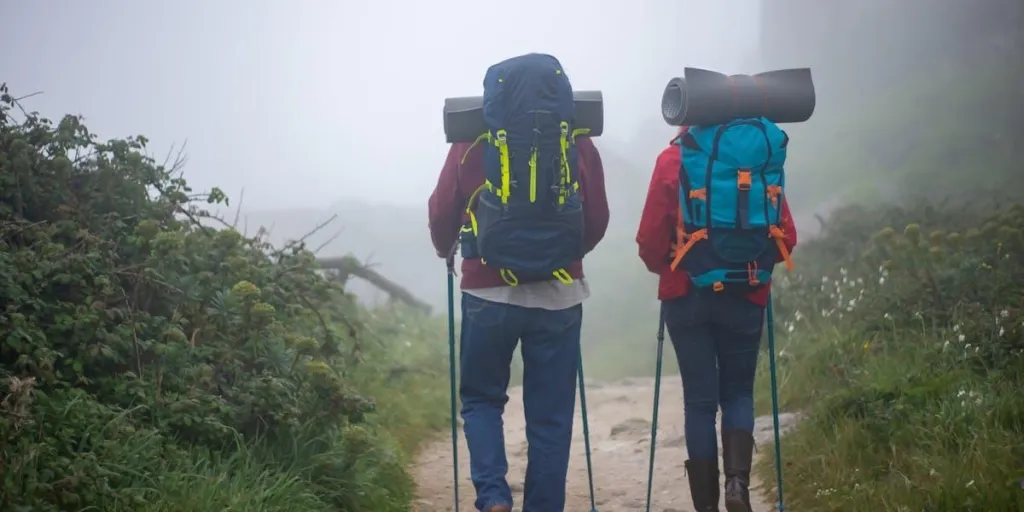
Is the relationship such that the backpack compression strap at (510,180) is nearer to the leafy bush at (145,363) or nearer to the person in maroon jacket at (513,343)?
the person in maroon jacket at (513,343)

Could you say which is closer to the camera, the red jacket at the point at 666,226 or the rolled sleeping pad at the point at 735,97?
the rolled sleeping pad at the point at 735,97

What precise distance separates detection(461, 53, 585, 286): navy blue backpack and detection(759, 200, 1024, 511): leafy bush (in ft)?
6.91

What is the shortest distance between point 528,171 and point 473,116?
1.37 feet

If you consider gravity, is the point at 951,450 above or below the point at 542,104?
below

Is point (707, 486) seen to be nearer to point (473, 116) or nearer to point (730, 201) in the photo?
point (730, 201)

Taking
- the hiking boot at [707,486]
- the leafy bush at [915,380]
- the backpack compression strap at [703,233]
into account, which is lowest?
the hiking boot at [707,486]

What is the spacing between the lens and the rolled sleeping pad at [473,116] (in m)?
4.33

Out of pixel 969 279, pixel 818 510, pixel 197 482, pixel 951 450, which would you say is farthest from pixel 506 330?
pixel 969 279

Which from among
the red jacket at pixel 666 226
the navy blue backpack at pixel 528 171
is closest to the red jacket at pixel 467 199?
the navy blue backpack at pixel 528 171

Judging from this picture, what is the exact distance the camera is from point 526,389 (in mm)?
4613

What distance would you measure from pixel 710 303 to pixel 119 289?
306cm

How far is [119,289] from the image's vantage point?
15.7 ft

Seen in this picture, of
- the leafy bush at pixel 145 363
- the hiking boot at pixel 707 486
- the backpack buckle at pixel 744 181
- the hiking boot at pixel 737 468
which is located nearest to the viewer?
the leafy bush at pixel 145 363

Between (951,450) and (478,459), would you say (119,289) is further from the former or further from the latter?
(951,450)
